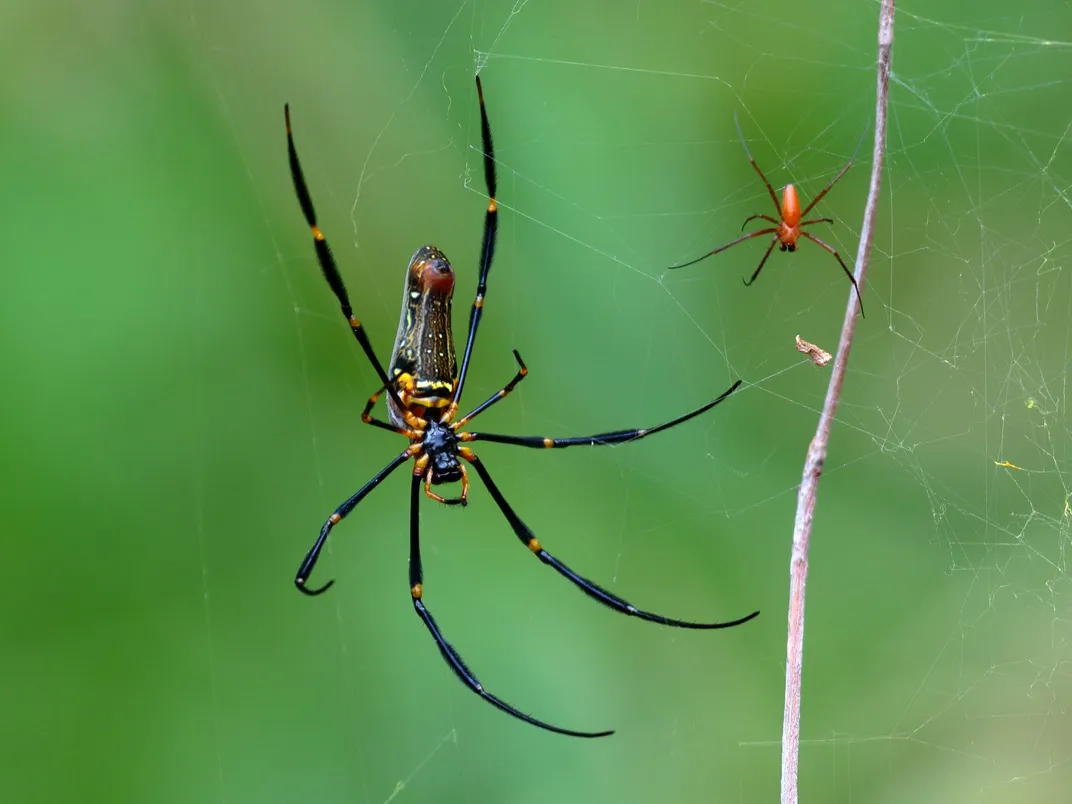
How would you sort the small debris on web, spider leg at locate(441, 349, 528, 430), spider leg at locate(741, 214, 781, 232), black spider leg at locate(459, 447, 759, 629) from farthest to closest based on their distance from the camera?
spider leg at locate(441, 349, 528, 430) → black spider leg at locate(459, 447, 759, 629) → spider leg at locate(741, 214, 781, 232) → the small debris on web

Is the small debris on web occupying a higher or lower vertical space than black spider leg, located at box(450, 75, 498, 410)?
lower

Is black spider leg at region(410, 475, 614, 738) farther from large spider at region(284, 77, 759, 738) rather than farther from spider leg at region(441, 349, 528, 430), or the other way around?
spider leg at region(441, 349, 528, 430)

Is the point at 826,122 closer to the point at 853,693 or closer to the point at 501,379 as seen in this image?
the point at 501,379

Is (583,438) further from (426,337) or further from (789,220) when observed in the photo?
(789,220)

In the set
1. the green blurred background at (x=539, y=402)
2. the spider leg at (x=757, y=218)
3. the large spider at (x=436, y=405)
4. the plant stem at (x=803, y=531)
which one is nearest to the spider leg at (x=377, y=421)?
the large spider at (x=436, y=405)

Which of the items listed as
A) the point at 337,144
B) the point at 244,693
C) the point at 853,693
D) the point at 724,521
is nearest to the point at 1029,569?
the point at 853,693

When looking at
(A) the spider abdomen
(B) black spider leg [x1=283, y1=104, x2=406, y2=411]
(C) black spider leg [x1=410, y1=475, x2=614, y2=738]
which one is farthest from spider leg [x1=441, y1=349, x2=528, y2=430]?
(B) black spider leg [x1=283, y1=104, x2=406, y2=411]

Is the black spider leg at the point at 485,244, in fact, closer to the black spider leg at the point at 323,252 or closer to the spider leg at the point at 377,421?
the spider leg at the point at 377,421
